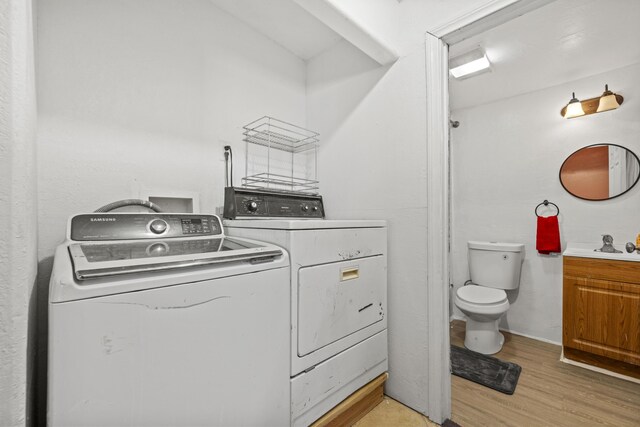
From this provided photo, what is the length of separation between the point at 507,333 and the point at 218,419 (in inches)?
113

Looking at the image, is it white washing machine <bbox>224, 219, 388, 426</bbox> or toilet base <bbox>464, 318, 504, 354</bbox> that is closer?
white washing machine <bbox>224, 219, 388, 426</bbox>

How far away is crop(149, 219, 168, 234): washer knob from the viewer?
1.23 meters

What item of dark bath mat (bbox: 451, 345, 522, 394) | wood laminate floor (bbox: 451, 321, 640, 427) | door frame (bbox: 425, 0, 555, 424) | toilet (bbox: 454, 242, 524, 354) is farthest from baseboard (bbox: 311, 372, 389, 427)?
toilet (bbox: 454, 242, 524, 354)

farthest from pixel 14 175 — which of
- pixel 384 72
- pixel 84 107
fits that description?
pixel 384 72

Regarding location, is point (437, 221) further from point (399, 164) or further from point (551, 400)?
point (551, 400)

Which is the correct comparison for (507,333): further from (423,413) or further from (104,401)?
(104,401)

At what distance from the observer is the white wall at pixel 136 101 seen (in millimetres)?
1169

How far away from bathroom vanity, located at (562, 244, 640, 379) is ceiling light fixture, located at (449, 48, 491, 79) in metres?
1.61

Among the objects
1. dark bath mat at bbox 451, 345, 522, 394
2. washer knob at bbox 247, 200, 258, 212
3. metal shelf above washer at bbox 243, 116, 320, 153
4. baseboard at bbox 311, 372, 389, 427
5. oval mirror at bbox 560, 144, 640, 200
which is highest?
metal shelf above washer at bbox 243, 116, 320, 153

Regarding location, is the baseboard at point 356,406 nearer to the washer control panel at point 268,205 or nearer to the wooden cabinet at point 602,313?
the washer control panel at point 268,205

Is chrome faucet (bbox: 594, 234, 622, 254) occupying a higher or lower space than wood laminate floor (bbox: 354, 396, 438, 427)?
higher

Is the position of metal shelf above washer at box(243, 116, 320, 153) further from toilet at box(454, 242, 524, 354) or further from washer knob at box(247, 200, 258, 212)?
toilet at box(454, 242, 524, 354)

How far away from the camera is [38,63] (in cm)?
113

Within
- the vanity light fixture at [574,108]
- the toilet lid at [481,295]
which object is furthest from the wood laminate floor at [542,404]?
the vanity light fixture at [574,108]
